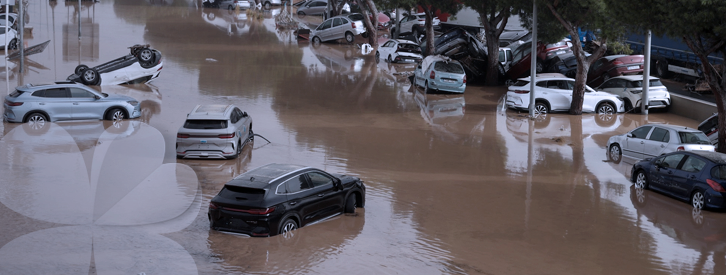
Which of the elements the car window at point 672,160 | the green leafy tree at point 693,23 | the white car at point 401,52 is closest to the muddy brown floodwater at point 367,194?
the car window at point 672,160

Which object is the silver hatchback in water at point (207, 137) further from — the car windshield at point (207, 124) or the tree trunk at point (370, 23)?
the tree trunk at point (370, 23)

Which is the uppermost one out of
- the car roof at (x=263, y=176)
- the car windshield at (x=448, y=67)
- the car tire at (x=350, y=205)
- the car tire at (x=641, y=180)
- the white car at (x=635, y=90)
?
the car windshield at (x=448, y=67)

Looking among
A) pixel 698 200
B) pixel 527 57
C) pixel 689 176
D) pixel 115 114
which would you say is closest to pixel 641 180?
pixel 689 176

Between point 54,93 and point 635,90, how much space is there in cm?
2002

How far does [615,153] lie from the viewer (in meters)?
18.6

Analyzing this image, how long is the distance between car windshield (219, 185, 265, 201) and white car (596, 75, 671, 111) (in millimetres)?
18305

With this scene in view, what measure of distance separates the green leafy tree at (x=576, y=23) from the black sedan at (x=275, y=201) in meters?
10.8

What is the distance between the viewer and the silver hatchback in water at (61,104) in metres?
19.8

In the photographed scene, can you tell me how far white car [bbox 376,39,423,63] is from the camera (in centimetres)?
3759

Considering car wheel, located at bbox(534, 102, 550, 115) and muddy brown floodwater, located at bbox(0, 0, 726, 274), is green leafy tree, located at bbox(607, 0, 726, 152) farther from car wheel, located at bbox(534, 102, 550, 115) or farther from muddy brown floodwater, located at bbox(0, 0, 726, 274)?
car wheel, located at bbox(534, 102, 550, 115)

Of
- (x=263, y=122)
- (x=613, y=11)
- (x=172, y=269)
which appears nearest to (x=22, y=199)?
(x=172, y=269)

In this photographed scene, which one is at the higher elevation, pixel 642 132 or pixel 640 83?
pixel 640 83

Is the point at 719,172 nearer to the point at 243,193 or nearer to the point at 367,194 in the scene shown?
the point at 367,194

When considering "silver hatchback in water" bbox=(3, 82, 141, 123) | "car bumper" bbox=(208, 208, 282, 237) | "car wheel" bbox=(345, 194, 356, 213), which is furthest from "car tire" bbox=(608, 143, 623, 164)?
"silver hatchback in water" bbox=(3, 82, 141, 123)
